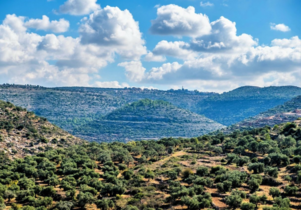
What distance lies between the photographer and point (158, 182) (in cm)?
6788

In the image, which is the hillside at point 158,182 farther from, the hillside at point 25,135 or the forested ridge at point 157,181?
the hillside at point 25,135

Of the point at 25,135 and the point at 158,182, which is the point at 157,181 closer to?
the point at 158,182

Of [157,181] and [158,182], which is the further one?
[157,181]

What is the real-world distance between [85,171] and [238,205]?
123 ft

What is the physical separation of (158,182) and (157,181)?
35.4 inches

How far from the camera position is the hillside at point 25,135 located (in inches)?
4055

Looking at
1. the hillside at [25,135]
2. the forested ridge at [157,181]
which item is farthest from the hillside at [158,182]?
the hillside at [25,135]

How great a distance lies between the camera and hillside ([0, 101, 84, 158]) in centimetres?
10301

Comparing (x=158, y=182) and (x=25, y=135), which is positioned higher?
(x=25, y=135)

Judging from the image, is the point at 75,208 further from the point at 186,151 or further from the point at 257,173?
the point at 186,151

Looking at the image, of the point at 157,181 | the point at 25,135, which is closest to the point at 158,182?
the point at 157,181

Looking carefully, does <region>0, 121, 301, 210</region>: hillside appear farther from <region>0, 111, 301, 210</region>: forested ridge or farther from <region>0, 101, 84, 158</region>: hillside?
<region>0, 101, 84, 158</region>: hillside

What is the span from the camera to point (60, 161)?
87.2 meters

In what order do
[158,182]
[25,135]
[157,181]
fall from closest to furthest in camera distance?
[158,182]
[157,181]
[25,135]
